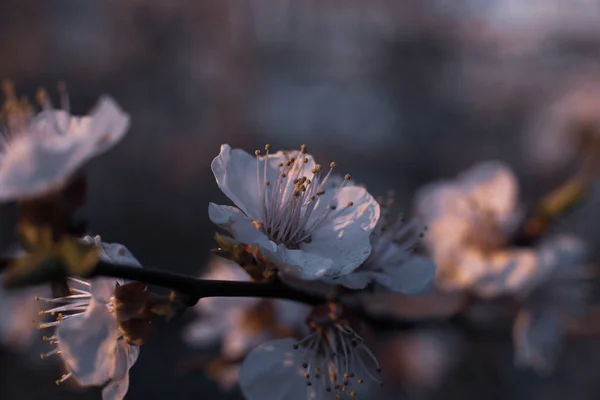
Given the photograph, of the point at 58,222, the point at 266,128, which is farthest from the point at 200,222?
the point at 58,222

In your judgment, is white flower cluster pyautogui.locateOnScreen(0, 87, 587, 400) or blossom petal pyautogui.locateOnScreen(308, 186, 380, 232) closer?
white flower cluster pyautogui.locateOnScreen(0, 87, 587, 400)

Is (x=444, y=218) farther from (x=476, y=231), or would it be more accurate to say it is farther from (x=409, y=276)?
(x=409, y=276)

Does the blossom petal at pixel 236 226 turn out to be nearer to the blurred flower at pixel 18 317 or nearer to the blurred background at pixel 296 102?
the blurred flower at pixel 18 317

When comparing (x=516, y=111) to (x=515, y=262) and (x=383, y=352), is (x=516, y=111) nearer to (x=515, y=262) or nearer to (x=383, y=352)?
(x=383, y=352)

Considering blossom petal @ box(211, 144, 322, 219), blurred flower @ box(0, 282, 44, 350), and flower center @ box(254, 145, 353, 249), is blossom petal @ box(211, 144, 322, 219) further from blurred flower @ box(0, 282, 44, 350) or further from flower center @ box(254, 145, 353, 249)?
blurred flower @ box(0, 282, 44, 350)

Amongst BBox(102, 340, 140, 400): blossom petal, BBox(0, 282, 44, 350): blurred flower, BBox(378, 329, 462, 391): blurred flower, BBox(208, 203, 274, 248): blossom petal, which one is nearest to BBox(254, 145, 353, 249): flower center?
BBox(208, 203, 274, 248): blossom petal
